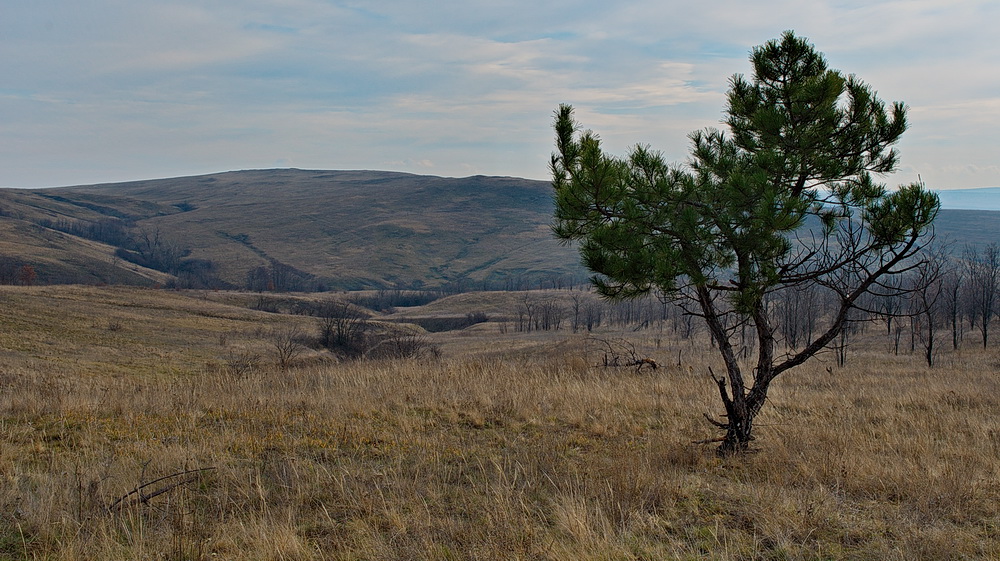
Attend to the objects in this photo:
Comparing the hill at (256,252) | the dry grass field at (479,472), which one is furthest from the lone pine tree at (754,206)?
the hill at (256,252)

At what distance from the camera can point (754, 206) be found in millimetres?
5805

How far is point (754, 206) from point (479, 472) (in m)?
3.58

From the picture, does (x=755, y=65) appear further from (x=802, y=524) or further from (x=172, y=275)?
(x=172, y=275)

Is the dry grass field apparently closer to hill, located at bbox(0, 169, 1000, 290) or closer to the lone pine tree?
the lone pine tree

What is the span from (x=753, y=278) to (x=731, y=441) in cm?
171

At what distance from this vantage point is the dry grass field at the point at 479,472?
376 cm

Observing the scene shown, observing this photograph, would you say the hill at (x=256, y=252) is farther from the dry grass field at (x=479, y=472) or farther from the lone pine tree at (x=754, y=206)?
the lone pine tree at (x=754, y=206)

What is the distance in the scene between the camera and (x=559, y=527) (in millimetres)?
3979

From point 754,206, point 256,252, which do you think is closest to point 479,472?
point 754,206

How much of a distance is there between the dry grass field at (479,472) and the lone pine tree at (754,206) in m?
1.44

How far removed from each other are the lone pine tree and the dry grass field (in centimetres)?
144

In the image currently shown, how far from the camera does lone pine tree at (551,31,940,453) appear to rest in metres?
5.84

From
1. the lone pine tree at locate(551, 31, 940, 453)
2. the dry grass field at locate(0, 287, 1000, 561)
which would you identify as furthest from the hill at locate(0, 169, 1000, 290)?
the lone pine tree at locate(551, 31, 940, 453)

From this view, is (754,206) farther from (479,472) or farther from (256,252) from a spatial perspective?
(256,252)
